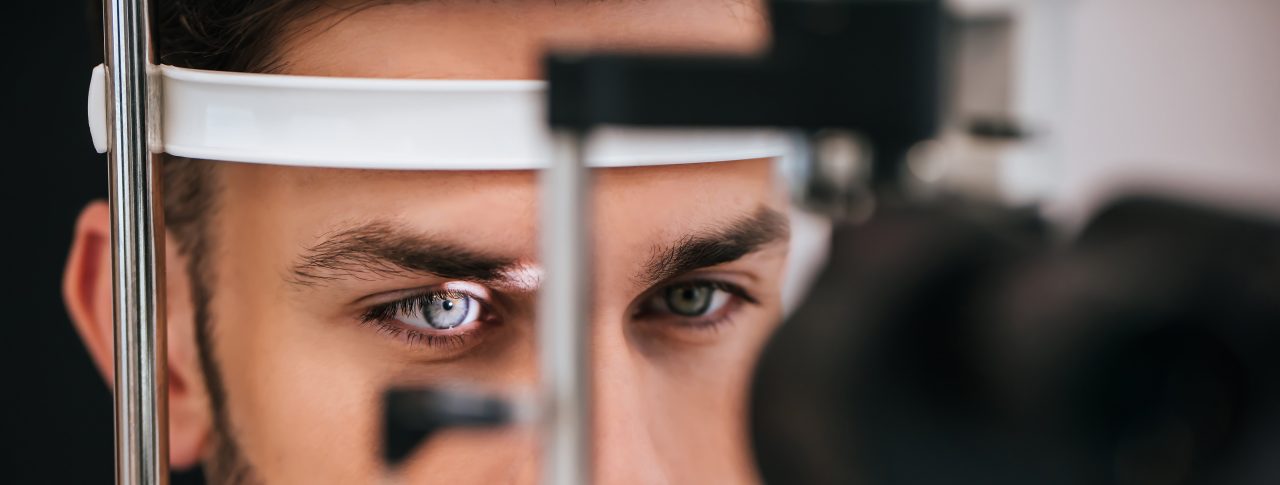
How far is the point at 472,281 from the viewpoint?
0.63 metres

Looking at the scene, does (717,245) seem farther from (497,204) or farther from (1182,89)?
(1182,89)

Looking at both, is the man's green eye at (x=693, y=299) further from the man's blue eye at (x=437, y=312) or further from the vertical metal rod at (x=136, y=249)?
the vertical metal rod at (x=136, y=249)

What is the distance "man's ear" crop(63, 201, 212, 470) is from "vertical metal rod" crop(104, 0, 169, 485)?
18 centimetres

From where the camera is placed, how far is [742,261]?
0.69 m

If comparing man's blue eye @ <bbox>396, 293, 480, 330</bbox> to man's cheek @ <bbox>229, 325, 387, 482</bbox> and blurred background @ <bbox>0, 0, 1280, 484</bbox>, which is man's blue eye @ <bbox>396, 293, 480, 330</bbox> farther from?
blurred background @ <bbox>0, 0, 1280, 484</bbox>

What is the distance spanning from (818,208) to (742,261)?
316mm

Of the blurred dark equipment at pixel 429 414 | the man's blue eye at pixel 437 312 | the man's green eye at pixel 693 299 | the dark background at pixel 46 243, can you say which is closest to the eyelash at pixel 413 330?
the man's blue eye at pixel 437 312

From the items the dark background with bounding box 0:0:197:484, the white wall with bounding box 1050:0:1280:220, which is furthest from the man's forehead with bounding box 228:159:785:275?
the dark background with bounding box 0:0:197:484

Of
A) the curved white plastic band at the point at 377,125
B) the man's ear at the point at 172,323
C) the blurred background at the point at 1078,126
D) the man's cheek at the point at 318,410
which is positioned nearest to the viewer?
the blurred background at the point at 1078,126

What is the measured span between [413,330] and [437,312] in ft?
0.06

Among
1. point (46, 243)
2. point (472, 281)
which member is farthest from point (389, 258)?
point (46, 243)

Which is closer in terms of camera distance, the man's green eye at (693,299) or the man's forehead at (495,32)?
the man's forehead at (495,32)

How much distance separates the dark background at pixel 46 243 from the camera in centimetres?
96

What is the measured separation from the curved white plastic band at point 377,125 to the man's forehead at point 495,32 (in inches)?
1.8
